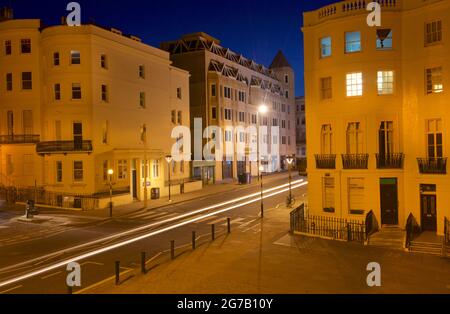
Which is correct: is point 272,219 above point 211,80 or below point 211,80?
below

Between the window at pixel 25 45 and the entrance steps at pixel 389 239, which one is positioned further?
the window at pixel 25 45

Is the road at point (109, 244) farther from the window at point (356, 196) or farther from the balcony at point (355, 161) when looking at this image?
the balcony at point (355, 161)

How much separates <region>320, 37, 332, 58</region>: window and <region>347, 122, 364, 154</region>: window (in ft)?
15.3

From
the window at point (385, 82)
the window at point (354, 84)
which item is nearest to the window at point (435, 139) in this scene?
the window at point (385, 82)

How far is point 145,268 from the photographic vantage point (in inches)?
661

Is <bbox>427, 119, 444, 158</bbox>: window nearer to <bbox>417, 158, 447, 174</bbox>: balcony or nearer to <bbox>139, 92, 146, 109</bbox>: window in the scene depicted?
<bbox>417, 158, 447, 174</bbox>: balcony

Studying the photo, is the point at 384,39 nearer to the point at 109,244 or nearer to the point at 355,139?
the point at 355,139

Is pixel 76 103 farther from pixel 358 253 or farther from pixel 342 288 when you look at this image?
pixel 342 288

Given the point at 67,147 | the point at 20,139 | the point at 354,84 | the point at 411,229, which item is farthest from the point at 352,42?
the point at 20,139

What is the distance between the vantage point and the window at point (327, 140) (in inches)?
1014

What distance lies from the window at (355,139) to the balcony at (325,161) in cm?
105

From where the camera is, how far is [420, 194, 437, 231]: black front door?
894 inches
